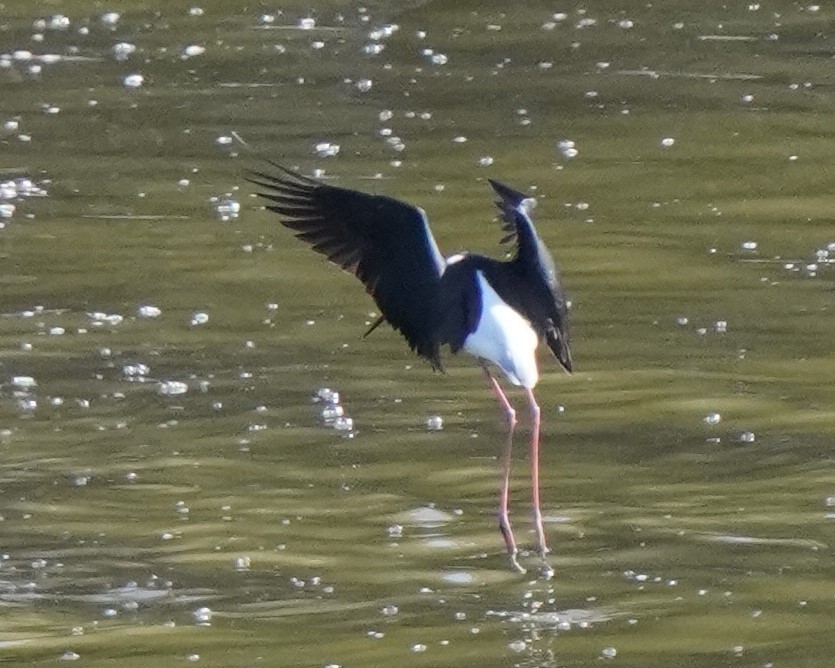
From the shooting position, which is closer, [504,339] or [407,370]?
[504,339]

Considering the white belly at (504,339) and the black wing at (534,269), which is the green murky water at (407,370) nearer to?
the white belly at (504,339)

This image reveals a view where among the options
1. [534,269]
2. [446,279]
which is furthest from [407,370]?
[534,269]

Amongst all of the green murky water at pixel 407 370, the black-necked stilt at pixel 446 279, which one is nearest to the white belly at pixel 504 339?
the black-necked stilt at pixel 446 279

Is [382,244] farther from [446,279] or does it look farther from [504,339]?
[504,339]

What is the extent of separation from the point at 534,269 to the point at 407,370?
5.57 feet

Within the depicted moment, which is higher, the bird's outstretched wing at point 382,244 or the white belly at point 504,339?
the bird's outstretched wing at point 382,244

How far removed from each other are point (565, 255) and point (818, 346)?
5.02ft

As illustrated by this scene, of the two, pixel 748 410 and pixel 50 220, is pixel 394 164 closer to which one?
pixel 50 220

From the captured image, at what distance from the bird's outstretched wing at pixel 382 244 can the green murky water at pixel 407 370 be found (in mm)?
636

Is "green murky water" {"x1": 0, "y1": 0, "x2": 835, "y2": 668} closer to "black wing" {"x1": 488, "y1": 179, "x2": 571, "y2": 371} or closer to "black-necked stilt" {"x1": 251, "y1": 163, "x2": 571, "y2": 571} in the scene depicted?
"black-necked stilt" {"x1": 251, "y1": 163, "x2": 571, "y2": 571}

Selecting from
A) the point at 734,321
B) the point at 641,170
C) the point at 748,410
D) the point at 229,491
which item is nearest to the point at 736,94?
the point at 641,170

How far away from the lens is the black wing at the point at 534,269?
19.1ft

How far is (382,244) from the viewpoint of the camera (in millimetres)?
5918

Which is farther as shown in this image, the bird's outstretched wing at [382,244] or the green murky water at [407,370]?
the bird's outstretched wing at [382,244]
